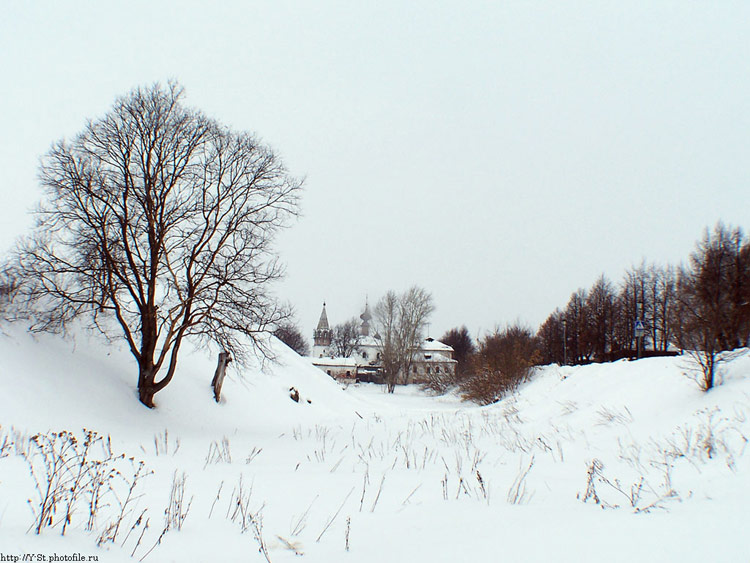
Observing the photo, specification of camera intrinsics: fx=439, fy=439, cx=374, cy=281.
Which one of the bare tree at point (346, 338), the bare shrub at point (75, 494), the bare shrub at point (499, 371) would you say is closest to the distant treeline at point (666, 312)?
the bare shrub at point (499, 371)

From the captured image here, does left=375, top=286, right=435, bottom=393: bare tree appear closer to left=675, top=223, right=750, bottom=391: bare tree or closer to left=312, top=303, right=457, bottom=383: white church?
left=312, top=303, right=457, bottom=383: white church

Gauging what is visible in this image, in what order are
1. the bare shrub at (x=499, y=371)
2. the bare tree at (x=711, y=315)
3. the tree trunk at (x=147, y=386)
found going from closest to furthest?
the bare tree at (x=711, y=315) < the tree trunk at (x=147, y=386) < the bare shrub at (x=499, y=371)

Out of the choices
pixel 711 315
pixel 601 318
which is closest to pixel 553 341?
pixel 601 318

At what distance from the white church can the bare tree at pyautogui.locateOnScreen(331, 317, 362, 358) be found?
90 cm

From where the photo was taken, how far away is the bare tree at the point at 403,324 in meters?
53.2

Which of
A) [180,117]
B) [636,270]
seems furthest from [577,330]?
[180,117]

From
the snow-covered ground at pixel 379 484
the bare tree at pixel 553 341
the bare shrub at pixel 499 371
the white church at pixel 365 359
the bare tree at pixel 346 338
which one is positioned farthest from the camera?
the bare tree at pixel 346 338

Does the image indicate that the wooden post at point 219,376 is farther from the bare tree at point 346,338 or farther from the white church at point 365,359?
the bare tree at point 346,338

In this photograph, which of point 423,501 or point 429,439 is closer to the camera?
point 423,501

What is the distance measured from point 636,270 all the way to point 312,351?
263 feet

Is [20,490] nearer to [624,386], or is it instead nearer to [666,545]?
[666,545]

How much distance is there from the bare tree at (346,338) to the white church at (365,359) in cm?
90

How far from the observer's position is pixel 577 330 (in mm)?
52156

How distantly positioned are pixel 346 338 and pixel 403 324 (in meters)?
50.5
